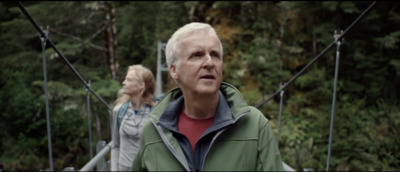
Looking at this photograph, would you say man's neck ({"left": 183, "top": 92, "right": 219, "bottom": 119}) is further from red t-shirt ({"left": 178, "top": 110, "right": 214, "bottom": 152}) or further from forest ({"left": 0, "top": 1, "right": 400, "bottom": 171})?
forest ({"left": 0, "top": 1, "right": 400, "bottom": 171})

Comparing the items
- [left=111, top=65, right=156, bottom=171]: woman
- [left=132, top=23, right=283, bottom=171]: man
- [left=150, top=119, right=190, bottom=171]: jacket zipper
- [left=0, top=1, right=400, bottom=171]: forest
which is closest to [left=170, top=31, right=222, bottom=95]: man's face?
[left=132, top=23, right=283, bottom=171]: man

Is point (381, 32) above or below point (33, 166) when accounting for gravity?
above

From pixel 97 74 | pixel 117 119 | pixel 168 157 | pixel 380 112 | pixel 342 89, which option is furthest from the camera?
pixel 97 74

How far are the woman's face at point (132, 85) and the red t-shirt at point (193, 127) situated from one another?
1.03 metres

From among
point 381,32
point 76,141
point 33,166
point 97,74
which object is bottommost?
point 33,166

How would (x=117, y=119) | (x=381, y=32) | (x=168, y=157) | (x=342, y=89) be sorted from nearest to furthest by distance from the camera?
(x=168, y=157)
(x=117, y=119)
(x=381, y=32)
(x=342, y=89)

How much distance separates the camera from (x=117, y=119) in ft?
6.05

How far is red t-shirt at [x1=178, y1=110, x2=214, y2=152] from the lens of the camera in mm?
827

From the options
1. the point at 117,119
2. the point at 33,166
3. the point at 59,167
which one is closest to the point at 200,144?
the point at 117,119

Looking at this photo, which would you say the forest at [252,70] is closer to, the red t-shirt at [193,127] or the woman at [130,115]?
the woman at [130,115]

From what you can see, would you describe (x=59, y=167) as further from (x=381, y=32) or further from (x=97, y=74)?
(x=381, y=32)

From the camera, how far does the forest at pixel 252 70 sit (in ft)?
17.1

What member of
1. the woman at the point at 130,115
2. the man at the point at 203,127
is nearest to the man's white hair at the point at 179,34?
the man at the point at 203,127

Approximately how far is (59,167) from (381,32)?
8.49 m
